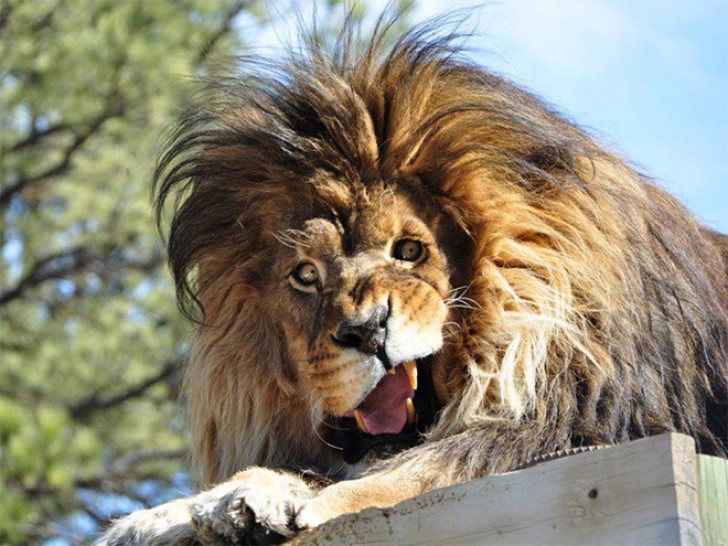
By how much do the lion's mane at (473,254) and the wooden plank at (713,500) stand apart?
103 cm

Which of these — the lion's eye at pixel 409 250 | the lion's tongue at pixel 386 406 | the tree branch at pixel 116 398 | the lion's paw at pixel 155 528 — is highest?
the lion's eye at pixel 409 250

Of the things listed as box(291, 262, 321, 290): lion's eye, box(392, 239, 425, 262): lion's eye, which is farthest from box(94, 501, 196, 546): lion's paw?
box(392, 239, 425, 262): lion's eye

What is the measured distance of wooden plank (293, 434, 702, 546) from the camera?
2.28 meters

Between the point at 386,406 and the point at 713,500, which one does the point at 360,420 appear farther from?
the point at 713,500

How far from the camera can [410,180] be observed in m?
3.92

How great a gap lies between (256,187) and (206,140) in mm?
283

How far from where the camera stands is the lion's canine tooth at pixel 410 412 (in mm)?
3676

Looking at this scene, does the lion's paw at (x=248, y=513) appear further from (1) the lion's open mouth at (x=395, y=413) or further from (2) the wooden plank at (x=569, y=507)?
(1) the lion's open mouth at (x=395, y=413)

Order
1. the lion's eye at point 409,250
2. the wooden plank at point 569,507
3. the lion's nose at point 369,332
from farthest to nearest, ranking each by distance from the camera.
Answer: the lion's eye at point 409,250 < the lion's nose at point 369,332 < the wooden plank at point 569,507

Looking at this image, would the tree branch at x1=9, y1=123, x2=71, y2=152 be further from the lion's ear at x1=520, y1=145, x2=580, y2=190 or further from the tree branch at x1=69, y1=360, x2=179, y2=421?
the lion's ear at x1=520, y1=145, x2=580, y2=190

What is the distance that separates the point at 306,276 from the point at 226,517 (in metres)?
0.97

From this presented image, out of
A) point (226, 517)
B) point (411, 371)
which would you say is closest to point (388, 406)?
point (411, 371)

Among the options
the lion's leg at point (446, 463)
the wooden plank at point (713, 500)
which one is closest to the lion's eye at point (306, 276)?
the lion's leg at point (446, 463)

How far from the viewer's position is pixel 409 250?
12.4ft
